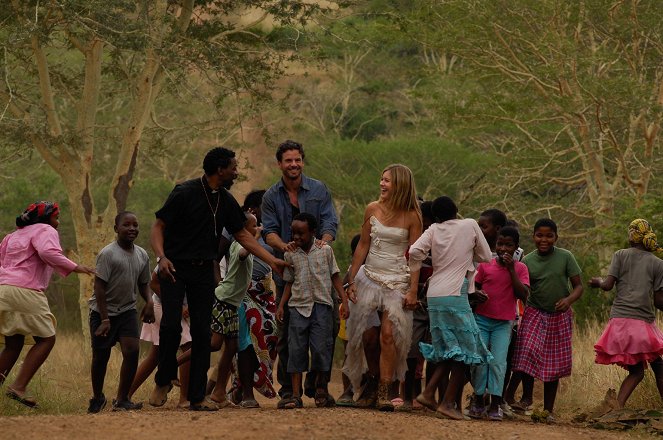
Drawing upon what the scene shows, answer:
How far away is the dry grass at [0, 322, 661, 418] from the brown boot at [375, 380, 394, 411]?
2.16 m

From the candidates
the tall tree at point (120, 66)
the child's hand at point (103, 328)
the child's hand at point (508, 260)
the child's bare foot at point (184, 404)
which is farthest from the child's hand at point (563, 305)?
the tall tree at point (120, 66)

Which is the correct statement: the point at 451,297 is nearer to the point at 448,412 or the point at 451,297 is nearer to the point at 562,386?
the point at 448,412

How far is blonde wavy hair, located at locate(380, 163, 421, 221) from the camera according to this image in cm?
936

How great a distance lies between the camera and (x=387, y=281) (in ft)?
30.6

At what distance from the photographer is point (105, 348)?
983cm

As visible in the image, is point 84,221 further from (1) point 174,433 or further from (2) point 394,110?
(2) point 394,110

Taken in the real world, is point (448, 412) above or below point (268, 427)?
above

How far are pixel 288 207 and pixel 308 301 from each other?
74cm

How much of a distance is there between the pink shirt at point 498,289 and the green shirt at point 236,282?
167 centimetres

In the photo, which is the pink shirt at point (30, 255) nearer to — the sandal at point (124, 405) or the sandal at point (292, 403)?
the sandal at point (124, 405)

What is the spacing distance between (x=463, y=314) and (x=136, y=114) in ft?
35.2

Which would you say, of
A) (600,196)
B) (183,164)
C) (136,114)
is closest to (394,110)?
(183,164)

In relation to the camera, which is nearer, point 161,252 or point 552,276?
point 161,252

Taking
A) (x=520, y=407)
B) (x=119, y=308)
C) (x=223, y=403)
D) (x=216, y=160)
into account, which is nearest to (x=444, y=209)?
(x=216, y=160)
